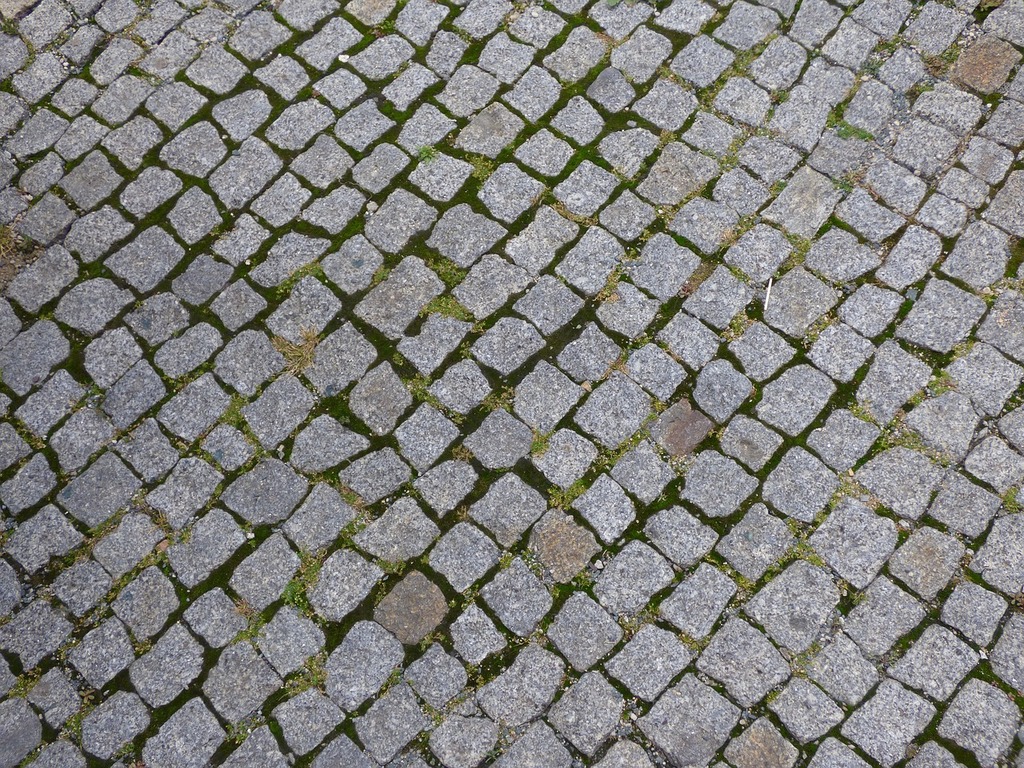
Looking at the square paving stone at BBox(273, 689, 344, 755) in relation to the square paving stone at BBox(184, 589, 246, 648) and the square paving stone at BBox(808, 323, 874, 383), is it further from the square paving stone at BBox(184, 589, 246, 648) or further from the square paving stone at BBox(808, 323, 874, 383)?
the square paving stone at BBox(808, 323, 874, 383)

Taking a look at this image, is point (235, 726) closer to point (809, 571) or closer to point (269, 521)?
point (269, 521)

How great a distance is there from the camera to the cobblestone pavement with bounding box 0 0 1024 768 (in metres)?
3.63

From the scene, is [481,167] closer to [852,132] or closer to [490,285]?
[490,285]

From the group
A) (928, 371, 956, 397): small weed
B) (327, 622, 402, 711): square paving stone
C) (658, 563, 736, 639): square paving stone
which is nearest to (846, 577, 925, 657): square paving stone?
(658, 563, 736, 639): square paving stone

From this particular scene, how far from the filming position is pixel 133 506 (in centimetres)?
397

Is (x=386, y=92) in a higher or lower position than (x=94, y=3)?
lower

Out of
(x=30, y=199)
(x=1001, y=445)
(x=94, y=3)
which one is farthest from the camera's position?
(x=94, y=3)

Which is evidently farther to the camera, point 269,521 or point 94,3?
point 94,3

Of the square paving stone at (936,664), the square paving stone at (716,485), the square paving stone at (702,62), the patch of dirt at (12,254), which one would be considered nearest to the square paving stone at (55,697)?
the patch of dirt at (12,254)

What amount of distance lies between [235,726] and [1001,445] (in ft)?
12.6

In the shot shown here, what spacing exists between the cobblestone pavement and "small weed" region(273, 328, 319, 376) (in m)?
0.02

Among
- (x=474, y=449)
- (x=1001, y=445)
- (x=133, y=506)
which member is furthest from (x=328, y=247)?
(x=1001, y=445)

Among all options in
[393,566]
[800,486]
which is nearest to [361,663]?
[393,566]

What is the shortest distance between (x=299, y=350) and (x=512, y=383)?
3.68ft
